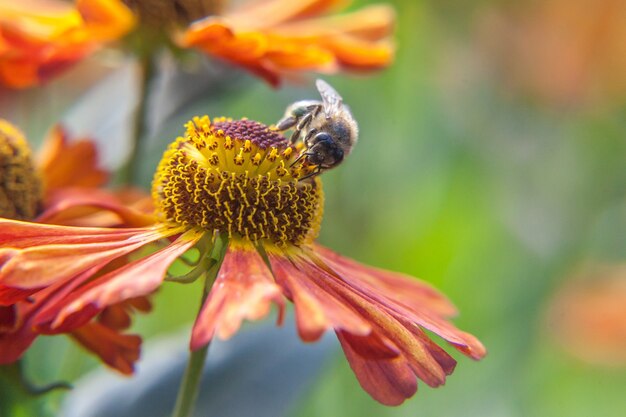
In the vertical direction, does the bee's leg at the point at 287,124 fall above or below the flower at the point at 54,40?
above

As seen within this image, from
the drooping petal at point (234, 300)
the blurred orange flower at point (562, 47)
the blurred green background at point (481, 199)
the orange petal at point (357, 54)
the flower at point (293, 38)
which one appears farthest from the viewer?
the blurred orange flower at point (562, 47)

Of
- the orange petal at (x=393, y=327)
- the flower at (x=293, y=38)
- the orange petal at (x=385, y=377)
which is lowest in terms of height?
the orange petal at (x=385, y=377)

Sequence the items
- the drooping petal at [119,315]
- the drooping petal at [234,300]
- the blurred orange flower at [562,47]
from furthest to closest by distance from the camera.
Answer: the blurred orange flower at [562,47], the drooping petal at [119,315], the drooping petal at [234,300]

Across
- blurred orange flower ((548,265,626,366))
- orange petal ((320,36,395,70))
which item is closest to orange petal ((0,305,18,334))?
orange petal ((320,36,395,70))

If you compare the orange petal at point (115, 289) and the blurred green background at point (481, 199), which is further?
the blurred green background at point (481, 199)

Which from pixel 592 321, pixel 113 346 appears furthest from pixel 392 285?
pixel 592 321

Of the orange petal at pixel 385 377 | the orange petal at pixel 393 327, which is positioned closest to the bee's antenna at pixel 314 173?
the orange petal at pixel 393 327

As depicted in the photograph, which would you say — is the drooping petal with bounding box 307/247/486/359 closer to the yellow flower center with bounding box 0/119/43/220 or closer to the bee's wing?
the bee's wing

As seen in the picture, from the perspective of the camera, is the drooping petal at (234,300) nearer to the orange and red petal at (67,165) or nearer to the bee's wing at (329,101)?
the bee's wing at (329,101)
